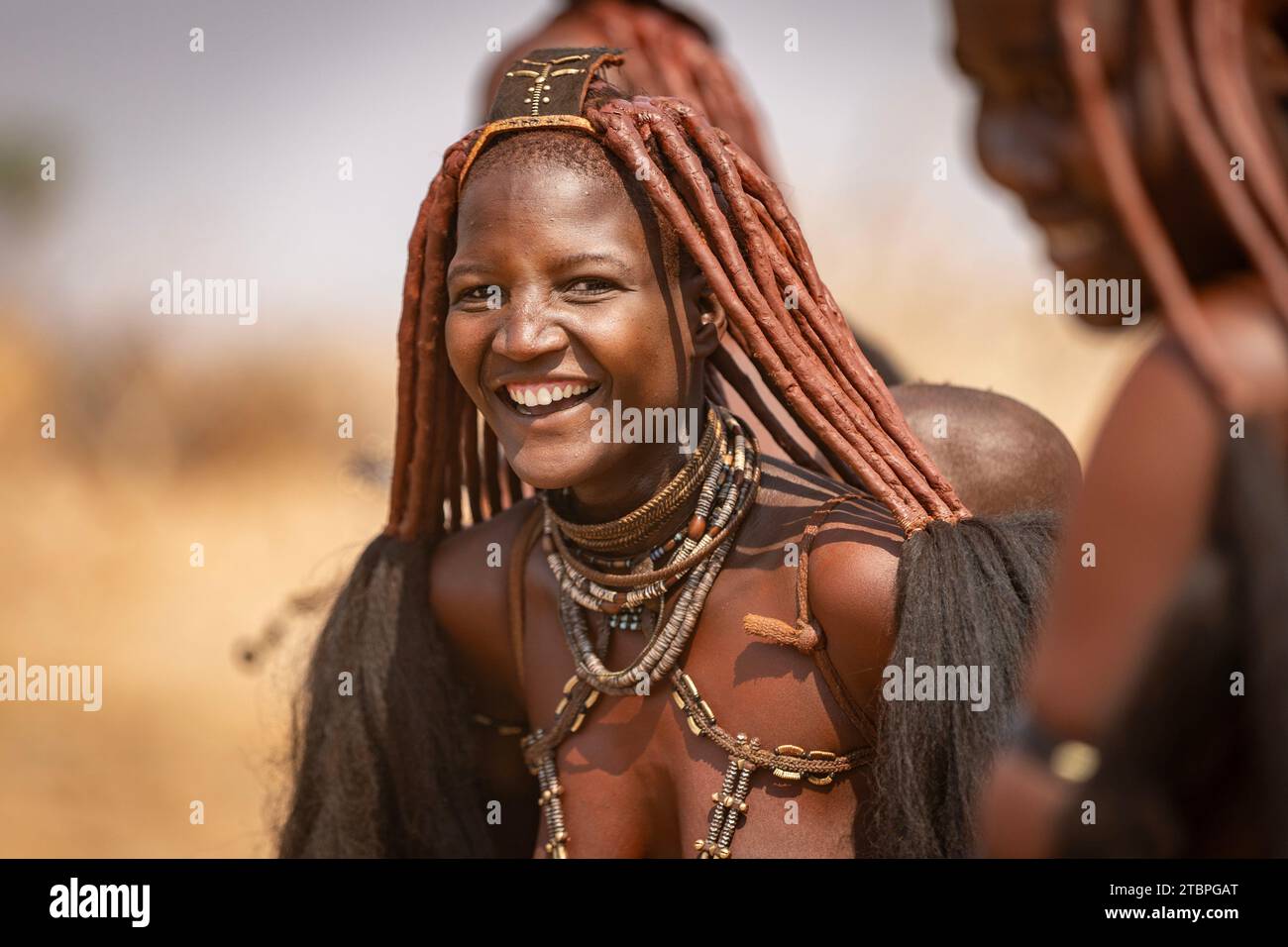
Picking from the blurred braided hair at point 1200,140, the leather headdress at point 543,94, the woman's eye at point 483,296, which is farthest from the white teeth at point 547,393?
the blurred braided hair at point 1200,140

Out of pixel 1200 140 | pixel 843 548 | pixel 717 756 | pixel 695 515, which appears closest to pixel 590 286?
pixel 695 515

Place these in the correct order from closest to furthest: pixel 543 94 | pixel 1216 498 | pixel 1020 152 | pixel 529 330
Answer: pixel 1216 498 → pixel 1020 152 → pixel 529 330 → pixel 543 94

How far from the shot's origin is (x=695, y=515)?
7.34 feet

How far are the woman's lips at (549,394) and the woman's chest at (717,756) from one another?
33cm

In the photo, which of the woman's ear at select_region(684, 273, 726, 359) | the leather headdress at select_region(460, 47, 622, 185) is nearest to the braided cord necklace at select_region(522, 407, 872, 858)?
the woman's ear at select_region(684, 273, 726, 359)

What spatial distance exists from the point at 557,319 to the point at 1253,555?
1.09m

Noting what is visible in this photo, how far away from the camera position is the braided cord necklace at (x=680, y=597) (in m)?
2.16

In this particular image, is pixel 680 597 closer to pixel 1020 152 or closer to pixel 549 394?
pixel 549 394

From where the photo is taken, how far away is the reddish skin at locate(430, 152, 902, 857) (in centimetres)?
212

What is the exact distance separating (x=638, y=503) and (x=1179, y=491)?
1104 millimetres

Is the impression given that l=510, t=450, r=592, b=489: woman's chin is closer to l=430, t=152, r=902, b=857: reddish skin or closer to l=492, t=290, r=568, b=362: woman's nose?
l=430, t=152, r=902, b=857: reddish skin

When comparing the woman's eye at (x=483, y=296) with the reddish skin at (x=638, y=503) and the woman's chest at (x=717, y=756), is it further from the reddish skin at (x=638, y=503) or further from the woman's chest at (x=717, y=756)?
the woman's chest at (x=717, y=756)
